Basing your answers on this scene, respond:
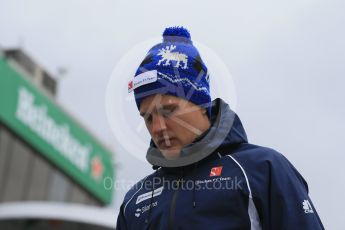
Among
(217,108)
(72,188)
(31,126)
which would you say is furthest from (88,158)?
(217,108)

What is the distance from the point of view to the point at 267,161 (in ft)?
8.27

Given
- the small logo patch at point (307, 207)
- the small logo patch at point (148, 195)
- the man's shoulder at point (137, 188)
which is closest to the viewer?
the small logo patch at point (307, 207)

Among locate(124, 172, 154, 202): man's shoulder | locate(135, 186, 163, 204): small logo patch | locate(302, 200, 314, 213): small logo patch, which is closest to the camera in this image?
locate(302, 200, 314, 213): small logo patch

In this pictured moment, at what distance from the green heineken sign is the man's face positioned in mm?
25881

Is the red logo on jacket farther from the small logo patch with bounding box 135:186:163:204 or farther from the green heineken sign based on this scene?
the green heineken sign

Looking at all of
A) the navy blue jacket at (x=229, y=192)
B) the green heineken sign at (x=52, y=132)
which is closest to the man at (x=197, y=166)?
the navy blue jacket at (x=229, y=192)

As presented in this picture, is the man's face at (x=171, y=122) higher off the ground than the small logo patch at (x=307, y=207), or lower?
higher

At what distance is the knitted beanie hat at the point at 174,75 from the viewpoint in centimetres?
269

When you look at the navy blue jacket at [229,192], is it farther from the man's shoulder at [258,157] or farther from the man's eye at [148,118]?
the man's eye at [148,118]

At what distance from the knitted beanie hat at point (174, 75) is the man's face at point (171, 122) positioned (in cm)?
4

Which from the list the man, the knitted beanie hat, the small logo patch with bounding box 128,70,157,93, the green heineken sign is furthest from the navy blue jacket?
the green heineken sign

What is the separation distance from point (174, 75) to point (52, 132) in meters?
30.1

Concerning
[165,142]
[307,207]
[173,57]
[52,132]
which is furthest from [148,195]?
[52,132]

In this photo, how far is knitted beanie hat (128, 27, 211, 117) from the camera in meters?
2.69
